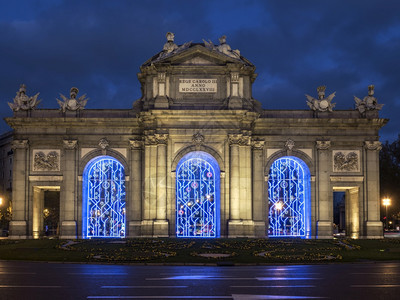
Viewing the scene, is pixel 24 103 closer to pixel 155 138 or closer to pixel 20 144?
pixel 20 144

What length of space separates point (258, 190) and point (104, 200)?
15.5 meters

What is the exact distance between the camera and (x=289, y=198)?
60719 mm

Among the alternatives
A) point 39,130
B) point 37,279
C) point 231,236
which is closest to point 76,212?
point 39,130

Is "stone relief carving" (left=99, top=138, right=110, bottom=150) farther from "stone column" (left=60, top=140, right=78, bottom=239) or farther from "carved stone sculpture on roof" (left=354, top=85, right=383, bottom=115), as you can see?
"carved stone sculpture on roof" (left=354, top=85, right=383, bottom=115)

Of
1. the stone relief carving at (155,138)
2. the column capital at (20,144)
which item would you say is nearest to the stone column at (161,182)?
the stone relief carving at (155,138)

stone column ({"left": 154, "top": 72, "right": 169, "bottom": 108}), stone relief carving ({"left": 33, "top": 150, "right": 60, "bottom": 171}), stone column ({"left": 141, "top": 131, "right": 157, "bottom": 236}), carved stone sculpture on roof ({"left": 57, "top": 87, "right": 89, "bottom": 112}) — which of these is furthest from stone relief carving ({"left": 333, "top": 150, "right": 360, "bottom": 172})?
stone relief carving ({"left": 33, "top": 150, "right": 60, "bottom": 171})

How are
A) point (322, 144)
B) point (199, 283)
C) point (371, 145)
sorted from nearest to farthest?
point (199, 283), point (322, 144), point (371, 145)

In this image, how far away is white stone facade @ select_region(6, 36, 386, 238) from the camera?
186ft

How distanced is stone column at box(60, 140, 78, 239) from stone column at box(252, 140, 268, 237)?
17699 millimetres

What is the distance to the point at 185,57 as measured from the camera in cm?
5812

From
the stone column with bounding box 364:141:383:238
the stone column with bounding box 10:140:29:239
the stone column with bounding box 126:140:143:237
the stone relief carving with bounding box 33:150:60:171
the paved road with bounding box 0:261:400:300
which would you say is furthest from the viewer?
the stone column with bounding box 364:141:383:238

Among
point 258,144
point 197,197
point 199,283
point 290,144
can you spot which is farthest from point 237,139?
point 199,283

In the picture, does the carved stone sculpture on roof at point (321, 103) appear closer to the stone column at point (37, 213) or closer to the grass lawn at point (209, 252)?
the grass lawn at point (209, 252)

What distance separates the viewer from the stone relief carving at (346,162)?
6006 centimetres
